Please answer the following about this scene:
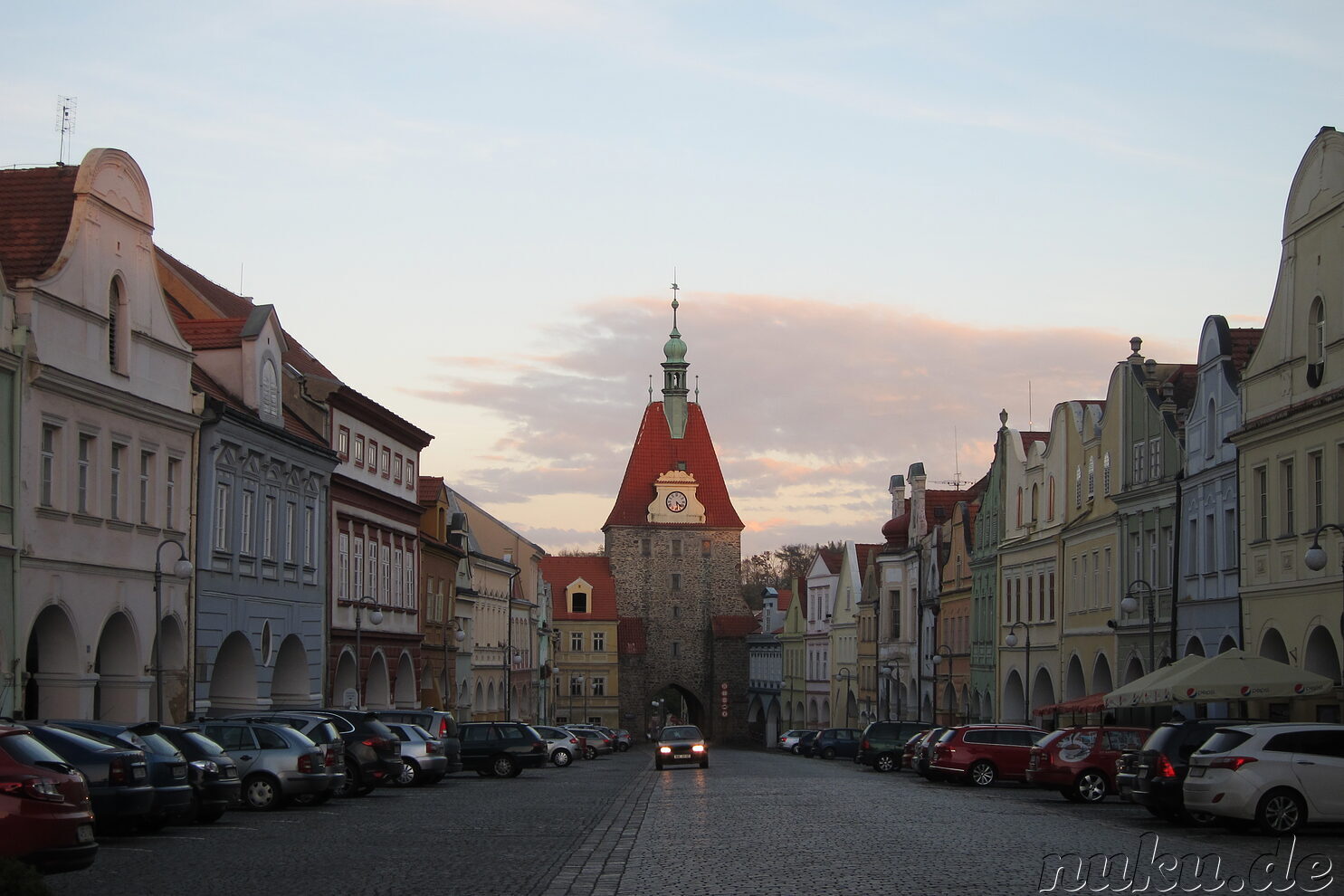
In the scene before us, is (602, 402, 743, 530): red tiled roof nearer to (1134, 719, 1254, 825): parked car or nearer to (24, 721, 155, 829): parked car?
(1134, 719, 1254, 825): parked car

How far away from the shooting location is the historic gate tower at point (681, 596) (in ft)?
429

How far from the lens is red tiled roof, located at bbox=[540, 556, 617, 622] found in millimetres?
130250

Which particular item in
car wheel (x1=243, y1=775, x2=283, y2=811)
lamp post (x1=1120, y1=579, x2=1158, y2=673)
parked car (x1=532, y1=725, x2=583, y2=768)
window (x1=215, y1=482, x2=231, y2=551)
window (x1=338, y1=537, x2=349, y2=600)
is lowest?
parked car (x1=532, y1=725, x2=583, y2=768)

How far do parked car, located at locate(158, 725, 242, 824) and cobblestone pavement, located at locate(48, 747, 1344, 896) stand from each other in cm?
39

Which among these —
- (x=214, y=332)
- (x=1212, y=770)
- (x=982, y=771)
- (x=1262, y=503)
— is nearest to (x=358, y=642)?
(x=214, y=332)

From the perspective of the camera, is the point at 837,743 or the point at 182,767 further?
the point at 837,743

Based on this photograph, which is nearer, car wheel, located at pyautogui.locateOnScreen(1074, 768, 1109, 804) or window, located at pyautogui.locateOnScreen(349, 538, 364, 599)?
car wheel, located at pyautogui.locateOnScreen(1074, 768, 1109, 804)

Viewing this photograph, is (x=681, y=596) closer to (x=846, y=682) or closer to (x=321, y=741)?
(x=846, y=682)

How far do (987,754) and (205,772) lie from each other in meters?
20.6

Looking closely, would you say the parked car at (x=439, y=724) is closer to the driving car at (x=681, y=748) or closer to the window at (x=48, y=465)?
the window at (x=48, y=465)

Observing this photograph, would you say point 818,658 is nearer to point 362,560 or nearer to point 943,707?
point 943,707

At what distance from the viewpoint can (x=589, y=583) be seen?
5162 inches

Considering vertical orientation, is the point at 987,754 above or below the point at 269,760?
below

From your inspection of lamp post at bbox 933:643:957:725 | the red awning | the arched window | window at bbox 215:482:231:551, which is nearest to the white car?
the arched window
